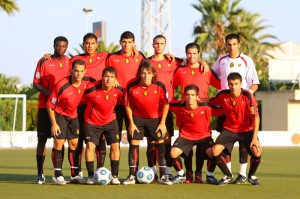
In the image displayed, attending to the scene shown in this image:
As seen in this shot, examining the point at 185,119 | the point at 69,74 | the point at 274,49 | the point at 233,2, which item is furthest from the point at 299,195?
the point at 274,49

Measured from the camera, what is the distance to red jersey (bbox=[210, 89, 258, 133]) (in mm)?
11555

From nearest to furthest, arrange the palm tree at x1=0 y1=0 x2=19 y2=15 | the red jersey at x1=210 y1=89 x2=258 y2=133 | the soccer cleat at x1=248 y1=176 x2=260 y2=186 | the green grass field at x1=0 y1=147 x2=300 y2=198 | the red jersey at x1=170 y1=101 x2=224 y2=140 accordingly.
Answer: the green grass field at x1=0 y1=147 x2=300 y2=198 → the soccer cleat at x1=248 y1=176 x2=260 y2=186 → the red jersey at x1=210 y1=89 x2=258 y2=133 → the red jersey at x1=170 y1=101 x2=224 y2=140 → the palm tree at x1=0 y1=0 x2=19 y2=15

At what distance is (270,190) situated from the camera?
10750 mm

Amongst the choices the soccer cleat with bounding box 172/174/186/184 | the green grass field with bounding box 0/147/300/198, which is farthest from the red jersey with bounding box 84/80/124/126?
the soccer cleat with bounding box 172/174/186/184

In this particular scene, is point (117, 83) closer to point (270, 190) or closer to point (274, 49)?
point (270, 190)

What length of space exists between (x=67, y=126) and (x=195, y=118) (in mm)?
1946

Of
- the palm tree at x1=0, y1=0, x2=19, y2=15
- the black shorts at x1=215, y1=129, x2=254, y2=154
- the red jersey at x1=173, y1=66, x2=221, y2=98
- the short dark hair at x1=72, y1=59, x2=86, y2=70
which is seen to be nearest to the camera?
the short dark hair at x1=72, y1=59, x2=86, y2=70

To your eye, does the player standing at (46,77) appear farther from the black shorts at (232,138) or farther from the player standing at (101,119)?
the black shorts at (232,138)

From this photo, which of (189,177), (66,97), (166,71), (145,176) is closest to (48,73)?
(66,97)

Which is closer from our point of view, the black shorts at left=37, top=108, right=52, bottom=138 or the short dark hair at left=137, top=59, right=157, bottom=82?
the short dark hair at left=137, top=59, right=157, bottom=82

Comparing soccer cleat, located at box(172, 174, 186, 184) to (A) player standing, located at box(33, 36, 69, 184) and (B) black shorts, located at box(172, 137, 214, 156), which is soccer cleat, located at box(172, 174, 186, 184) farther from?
(A) player standing, located at box(33, 36, 69, 184)

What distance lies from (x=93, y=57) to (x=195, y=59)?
1.58 meters

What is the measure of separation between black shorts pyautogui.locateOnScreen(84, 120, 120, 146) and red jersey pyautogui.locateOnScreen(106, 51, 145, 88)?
27.1 inches

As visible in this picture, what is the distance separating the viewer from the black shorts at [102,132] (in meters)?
11.7
